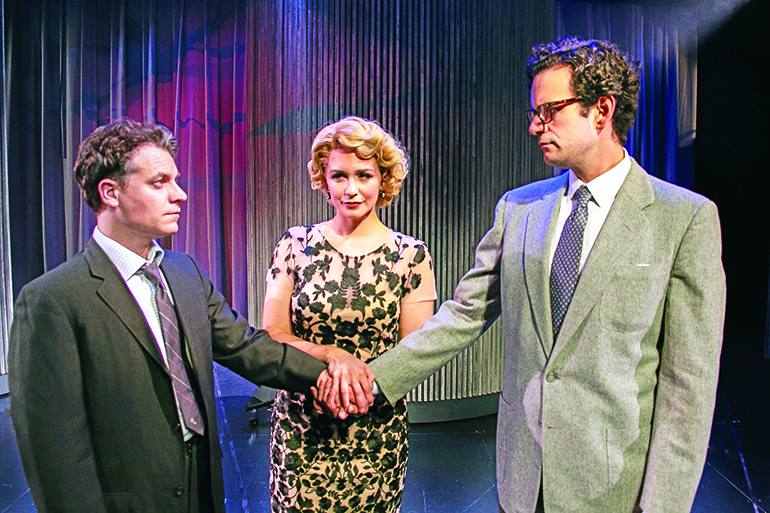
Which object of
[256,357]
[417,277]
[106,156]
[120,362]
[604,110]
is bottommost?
[256,357]

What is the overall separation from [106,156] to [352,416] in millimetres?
1094

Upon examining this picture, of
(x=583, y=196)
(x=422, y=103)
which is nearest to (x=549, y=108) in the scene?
(x=583, y=196)

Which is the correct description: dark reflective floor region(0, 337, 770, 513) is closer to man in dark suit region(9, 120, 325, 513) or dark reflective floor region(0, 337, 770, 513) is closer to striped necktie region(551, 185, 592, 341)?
man in dark suit region(9, 120, 325, 513)

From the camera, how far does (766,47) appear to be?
591cm

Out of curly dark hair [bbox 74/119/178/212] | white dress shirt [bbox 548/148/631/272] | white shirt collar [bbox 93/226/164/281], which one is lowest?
white shirt collar [bbox 93/226/164/281]

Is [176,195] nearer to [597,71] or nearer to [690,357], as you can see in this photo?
[597,71]

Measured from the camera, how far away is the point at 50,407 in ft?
3.97

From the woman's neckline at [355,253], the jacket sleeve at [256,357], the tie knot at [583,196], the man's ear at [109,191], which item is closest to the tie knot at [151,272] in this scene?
the man's ear at [109,191]

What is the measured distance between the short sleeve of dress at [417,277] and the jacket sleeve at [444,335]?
187 millimetres

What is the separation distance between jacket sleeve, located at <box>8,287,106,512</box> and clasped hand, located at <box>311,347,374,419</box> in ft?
2.28

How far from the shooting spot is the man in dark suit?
122 centimetres

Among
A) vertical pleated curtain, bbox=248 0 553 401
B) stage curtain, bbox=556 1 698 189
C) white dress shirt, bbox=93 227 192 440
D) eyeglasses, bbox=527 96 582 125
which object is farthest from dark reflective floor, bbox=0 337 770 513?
stage curtain, bbox=556 1 698 189

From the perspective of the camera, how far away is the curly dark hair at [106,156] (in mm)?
1358

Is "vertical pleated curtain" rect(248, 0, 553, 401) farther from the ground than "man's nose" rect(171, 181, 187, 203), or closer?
farther from the ground
